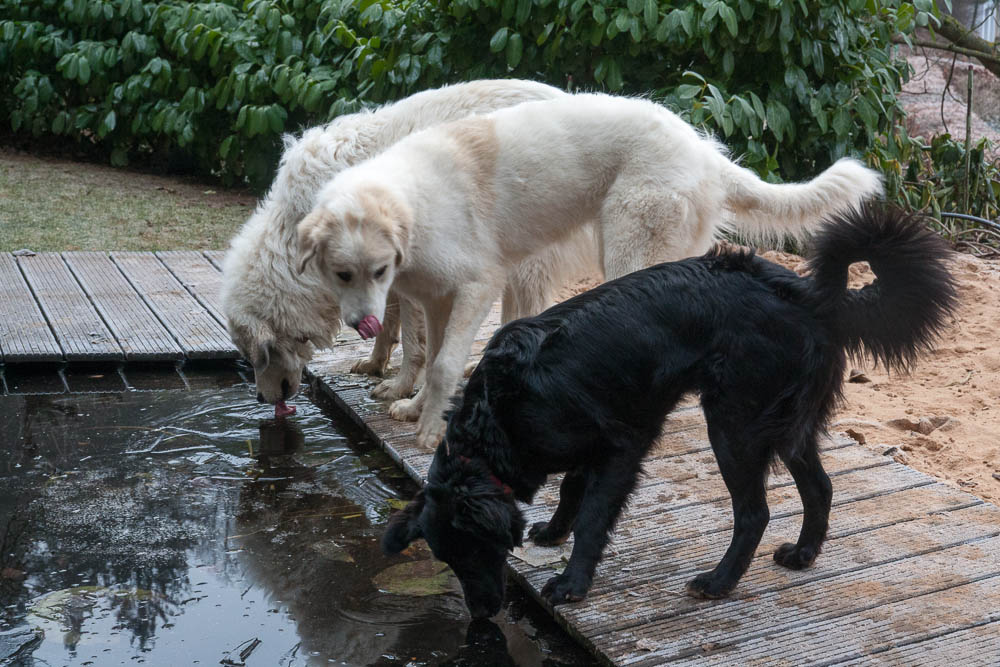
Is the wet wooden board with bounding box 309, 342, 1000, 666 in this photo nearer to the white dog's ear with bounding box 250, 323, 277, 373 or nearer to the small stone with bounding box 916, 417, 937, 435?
the small stone with bounding box 916, 417, 937, 435

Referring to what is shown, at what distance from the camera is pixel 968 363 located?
5.02m

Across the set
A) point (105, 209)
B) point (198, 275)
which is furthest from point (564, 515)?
point (105, 209)

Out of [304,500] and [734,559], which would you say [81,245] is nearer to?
[304,500]

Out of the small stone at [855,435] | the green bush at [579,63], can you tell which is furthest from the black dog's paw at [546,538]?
the green bush at [579,63]

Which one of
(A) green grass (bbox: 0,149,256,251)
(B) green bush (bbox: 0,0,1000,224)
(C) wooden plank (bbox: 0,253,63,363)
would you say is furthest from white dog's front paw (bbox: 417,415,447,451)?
(A) green grass (bbox: 0,149,256,251)

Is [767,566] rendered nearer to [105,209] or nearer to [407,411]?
[407,411]

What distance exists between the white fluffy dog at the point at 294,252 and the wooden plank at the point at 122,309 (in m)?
0.82

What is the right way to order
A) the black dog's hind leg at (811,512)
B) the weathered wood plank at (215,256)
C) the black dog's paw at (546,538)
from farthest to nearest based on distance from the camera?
the weathered wood plank at (215,256) → the black dog's paw at (546,538) → the black dog's hind leg at (811,512)

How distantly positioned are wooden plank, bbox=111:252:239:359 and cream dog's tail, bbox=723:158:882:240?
2.68 metres

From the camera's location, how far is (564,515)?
3.26 m

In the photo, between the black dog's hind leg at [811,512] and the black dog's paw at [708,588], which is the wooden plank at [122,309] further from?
the black dog's hind leg at [811,512]

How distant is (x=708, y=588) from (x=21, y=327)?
4.09 m

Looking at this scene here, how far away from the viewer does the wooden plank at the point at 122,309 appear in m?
5.24

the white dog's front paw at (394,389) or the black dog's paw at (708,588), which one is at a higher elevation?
the black dog's paw at (708,588)
